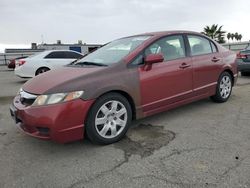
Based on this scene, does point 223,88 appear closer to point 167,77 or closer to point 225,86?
point 225,86

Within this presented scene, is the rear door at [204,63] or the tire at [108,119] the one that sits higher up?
the rear door at [204,63]

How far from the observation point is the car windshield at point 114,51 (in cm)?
414

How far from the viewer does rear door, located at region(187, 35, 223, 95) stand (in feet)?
16.0

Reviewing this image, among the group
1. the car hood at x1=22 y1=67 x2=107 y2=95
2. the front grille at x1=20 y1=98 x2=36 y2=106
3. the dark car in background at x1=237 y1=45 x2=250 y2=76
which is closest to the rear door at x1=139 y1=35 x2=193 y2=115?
the car hood at x1=22 y1=67 x2=107 y2=95

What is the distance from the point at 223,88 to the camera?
18.5 feet

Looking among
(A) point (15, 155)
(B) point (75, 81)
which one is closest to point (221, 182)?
(B) point (75, 81)

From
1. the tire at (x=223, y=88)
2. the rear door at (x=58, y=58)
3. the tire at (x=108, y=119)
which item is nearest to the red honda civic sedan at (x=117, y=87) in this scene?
the tire at (x=108, y=119)

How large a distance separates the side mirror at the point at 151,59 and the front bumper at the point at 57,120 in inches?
42.9

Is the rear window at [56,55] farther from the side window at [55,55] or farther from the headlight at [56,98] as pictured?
the headlight at [56,98]

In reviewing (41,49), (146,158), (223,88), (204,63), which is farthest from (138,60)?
(41,49)

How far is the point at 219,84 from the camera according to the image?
5.46m

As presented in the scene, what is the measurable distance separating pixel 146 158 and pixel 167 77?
156 cm

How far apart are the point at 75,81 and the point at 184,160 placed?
5.38 ft

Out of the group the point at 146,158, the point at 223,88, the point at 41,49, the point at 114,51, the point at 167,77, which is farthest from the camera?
the point at 41,49
